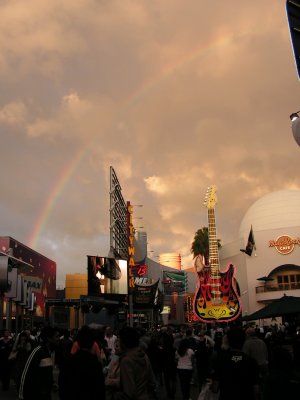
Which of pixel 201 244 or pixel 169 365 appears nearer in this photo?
pixel 169 365

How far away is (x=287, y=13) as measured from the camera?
46.2 feet

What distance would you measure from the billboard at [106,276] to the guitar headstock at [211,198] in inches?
463

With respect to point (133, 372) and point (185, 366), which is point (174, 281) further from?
point (133, 372)

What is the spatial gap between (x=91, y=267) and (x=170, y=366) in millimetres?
34855

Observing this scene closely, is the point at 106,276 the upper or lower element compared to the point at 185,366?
upper

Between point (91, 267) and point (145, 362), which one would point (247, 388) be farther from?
point (91, 267)

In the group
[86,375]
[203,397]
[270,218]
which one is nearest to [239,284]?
[270,218]

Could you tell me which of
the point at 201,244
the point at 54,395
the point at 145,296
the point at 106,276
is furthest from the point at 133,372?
the point at 201,244

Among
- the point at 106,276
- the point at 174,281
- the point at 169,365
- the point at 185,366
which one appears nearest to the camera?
the point at 185,366

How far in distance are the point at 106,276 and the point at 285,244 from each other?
22846mm

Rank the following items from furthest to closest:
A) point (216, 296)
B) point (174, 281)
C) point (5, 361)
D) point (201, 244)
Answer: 1. point (174, 281)
2. point (201, 244)
3. point (216, 296)
4. point (5, 361)

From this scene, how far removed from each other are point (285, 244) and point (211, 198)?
1084 centimetres

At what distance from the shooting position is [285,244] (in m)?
59.7

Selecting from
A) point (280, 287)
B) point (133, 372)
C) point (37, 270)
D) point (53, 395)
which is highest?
point (37, 270)
